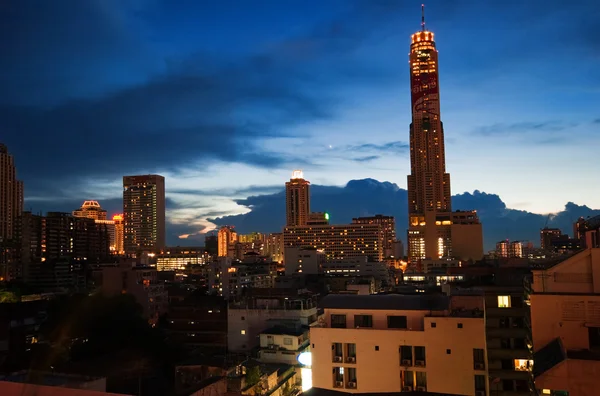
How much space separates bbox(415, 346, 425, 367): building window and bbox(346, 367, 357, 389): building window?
1609mm

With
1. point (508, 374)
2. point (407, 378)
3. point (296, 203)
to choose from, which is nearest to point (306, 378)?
point (407, 378)

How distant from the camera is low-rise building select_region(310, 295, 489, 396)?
465 inches

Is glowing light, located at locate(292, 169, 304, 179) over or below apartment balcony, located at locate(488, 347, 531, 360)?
over

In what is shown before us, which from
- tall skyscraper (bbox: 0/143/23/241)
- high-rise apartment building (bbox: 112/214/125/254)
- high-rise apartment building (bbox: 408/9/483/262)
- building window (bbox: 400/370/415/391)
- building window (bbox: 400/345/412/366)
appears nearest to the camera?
building window (bbox: 400/370/415/391)

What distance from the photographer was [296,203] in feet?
377

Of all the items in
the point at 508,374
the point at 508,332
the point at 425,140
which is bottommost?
the point at 508,374

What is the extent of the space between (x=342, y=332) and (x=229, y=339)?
12407 mm

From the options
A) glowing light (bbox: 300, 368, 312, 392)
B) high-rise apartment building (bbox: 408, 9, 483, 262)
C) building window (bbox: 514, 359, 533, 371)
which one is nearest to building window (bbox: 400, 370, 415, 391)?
building window (bbox: 514, 359, 533, 371)

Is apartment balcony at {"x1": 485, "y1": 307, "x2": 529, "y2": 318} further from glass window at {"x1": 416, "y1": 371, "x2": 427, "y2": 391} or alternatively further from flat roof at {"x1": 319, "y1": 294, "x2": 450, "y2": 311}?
glass window at {"x1": 416, "y1": 371, "x2": 427, "y2": 391}

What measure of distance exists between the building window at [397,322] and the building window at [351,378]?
1453 millimetres

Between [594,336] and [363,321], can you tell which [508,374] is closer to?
[363,321]

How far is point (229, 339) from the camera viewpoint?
2380cm

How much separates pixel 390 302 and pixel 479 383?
2827 millimetres

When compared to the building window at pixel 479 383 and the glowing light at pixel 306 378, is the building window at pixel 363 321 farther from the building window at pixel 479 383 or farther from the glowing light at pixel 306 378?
the glowing light at pixel 306 378
